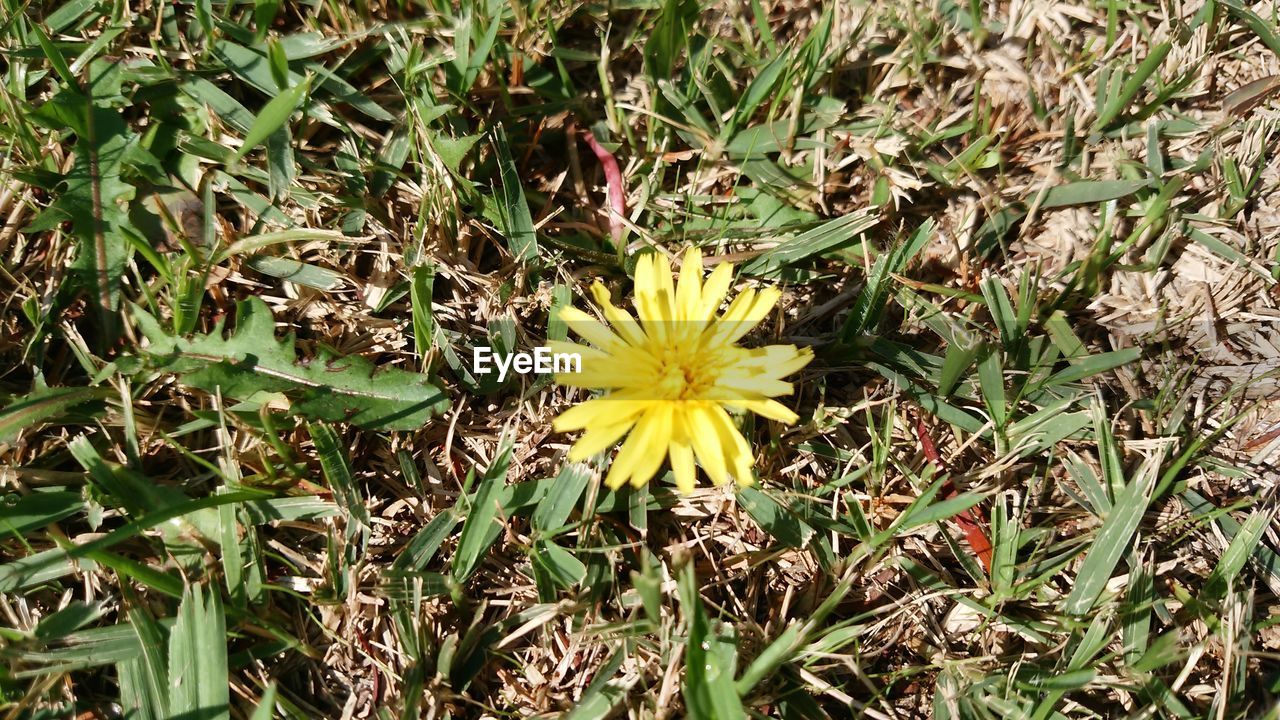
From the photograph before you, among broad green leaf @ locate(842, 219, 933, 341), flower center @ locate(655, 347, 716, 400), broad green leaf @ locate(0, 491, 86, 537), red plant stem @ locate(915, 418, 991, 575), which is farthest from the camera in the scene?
broad green leaf @ locate(842, 219, 933, 341)

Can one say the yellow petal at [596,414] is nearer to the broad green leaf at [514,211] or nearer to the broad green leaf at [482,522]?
the broad green leaf at [482,522]

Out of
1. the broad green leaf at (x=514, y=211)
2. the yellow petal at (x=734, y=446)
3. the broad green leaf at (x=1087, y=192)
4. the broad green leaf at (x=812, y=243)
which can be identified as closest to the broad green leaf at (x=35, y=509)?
the broad green leaf at (x=514, y=211)

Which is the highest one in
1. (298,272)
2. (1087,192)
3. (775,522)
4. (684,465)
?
(1087,192)

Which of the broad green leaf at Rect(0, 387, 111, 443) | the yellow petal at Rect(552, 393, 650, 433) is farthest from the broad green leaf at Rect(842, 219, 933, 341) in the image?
the broad green leaf at Rect(0, 387, 111, 443)

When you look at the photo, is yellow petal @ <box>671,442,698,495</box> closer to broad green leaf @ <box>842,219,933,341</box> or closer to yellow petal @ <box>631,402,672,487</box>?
yellow petal @ <box>631,402,672,487</box>

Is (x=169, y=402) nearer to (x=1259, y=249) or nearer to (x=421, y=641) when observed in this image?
(x=421, y=641)

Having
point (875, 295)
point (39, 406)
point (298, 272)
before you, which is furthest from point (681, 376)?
point (39, 406)

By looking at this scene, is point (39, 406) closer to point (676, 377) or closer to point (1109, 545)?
point (676, 377)
